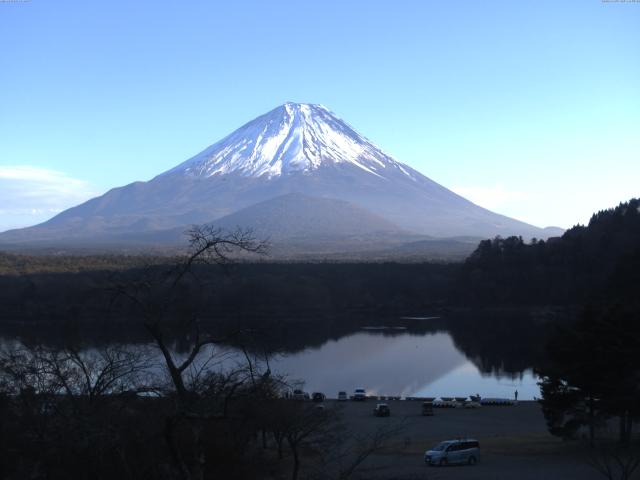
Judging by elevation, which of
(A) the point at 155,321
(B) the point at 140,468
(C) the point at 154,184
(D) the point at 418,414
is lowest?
(D) the point at 418,414

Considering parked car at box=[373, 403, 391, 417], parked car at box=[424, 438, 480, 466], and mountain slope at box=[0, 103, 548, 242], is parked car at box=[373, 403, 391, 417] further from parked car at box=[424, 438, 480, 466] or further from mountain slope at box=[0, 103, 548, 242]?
mountain slope at box=[0, 103, 548, 242]

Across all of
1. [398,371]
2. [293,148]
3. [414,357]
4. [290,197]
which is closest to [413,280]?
[414,357]

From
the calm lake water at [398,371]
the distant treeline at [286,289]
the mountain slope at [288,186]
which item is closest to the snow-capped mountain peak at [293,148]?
the mountain slope at [288,186]

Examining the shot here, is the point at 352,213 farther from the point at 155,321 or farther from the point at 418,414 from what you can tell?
the point at 155,321

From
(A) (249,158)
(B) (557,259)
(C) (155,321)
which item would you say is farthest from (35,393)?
(A) (249,158)

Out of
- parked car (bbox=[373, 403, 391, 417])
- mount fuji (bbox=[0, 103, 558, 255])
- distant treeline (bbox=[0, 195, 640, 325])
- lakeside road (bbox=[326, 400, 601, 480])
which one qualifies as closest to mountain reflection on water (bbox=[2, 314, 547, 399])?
parked car (bbox=[373, 403, 391, 417])
